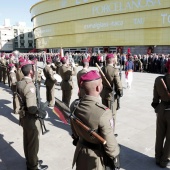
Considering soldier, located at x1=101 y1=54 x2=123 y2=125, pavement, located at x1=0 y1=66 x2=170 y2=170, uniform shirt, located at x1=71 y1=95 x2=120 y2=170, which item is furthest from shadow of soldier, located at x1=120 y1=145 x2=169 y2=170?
uniform shirt, located at x1=71 y1=95 x2=120 y2=170

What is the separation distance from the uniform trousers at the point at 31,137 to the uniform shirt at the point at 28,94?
21 centimetres

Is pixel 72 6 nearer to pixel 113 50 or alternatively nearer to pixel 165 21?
pixel 113 50

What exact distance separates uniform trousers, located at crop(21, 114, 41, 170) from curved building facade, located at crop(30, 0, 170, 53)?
1152 inches

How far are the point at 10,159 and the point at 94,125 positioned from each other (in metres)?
3.08

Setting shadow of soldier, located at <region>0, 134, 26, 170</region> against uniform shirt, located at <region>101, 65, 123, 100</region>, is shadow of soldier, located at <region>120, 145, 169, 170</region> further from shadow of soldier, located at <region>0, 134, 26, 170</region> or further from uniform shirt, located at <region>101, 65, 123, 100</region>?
shadow of soldier, located at <region>0, 134, 26, 170</region>

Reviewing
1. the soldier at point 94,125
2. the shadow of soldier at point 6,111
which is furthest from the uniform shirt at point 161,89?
the shadow of soldier at point 6,111

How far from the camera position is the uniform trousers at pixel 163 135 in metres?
3.91

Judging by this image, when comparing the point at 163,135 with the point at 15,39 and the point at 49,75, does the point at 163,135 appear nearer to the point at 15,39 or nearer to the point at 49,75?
the point at 49,75

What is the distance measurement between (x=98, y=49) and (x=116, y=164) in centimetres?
3735

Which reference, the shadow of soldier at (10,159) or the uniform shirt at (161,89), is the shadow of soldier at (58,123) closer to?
the shadow of soldier at (10,159)

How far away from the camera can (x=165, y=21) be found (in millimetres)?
29422

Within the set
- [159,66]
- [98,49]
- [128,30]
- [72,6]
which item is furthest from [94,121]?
[72,6]

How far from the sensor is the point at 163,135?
4070 mm

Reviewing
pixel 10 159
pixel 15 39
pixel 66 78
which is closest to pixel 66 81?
pixel 66 78
